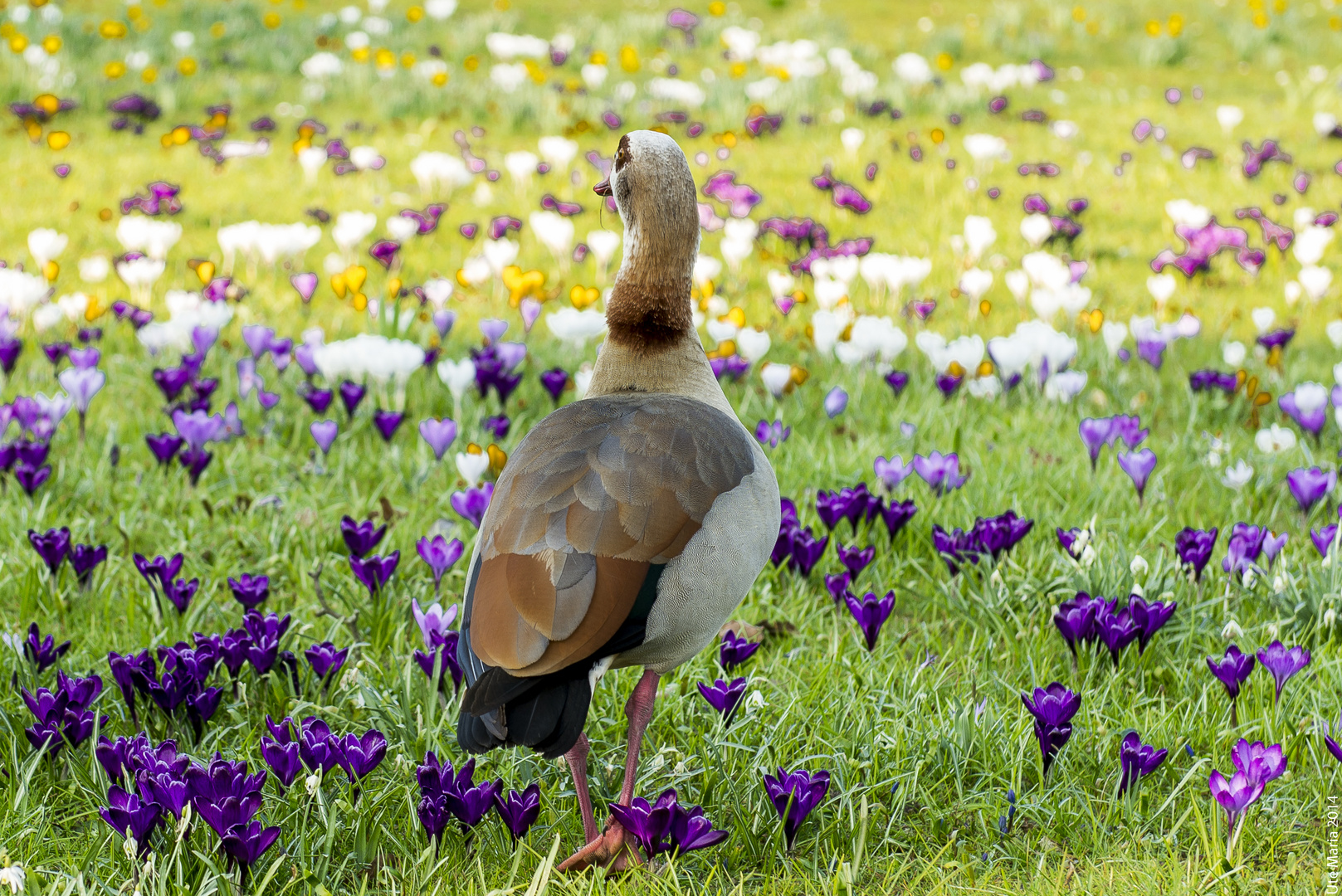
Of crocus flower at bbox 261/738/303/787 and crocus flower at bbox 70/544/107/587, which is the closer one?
crocus flower at bbox 261/738/303/787

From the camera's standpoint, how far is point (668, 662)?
7.73 ft

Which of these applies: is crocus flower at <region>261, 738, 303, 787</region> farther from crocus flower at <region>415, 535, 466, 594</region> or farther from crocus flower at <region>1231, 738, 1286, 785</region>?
crocus flower at <region>1231, 738, 1286, 785</region>

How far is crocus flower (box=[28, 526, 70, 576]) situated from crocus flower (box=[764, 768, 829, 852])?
2.16 metres

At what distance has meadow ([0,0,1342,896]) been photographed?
95.6 inches

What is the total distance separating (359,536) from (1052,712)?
1932 millimetres

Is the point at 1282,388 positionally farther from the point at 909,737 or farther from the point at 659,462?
the point at 659,462

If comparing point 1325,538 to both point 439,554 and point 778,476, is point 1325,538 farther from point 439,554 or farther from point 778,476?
point 439,554

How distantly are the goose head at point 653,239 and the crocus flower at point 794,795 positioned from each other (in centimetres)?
111

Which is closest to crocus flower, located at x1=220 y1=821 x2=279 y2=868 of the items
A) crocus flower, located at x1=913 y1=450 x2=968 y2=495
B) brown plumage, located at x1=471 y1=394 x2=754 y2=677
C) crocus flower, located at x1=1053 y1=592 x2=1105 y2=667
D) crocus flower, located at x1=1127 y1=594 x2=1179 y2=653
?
brown plumage, located at x1=471 y1=394 x2=754 y2=677

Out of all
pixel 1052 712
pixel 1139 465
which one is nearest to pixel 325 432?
pixel 1052 712

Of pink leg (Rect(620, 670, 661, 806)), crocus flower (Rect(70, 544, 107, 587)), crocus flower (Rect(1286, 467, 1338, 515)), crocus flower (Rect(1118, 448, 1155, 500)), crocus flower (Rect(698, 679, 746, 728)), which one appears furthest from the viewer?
crocus flower (Rect(1118, 448, 1155, 500))

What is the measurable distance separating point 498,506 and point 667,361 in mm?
690

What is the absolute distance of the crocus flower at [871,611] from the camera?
303cm

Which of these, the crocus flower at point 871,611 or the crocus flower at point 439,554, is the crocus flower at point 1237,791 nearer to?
the crocus flower at point 871,611
